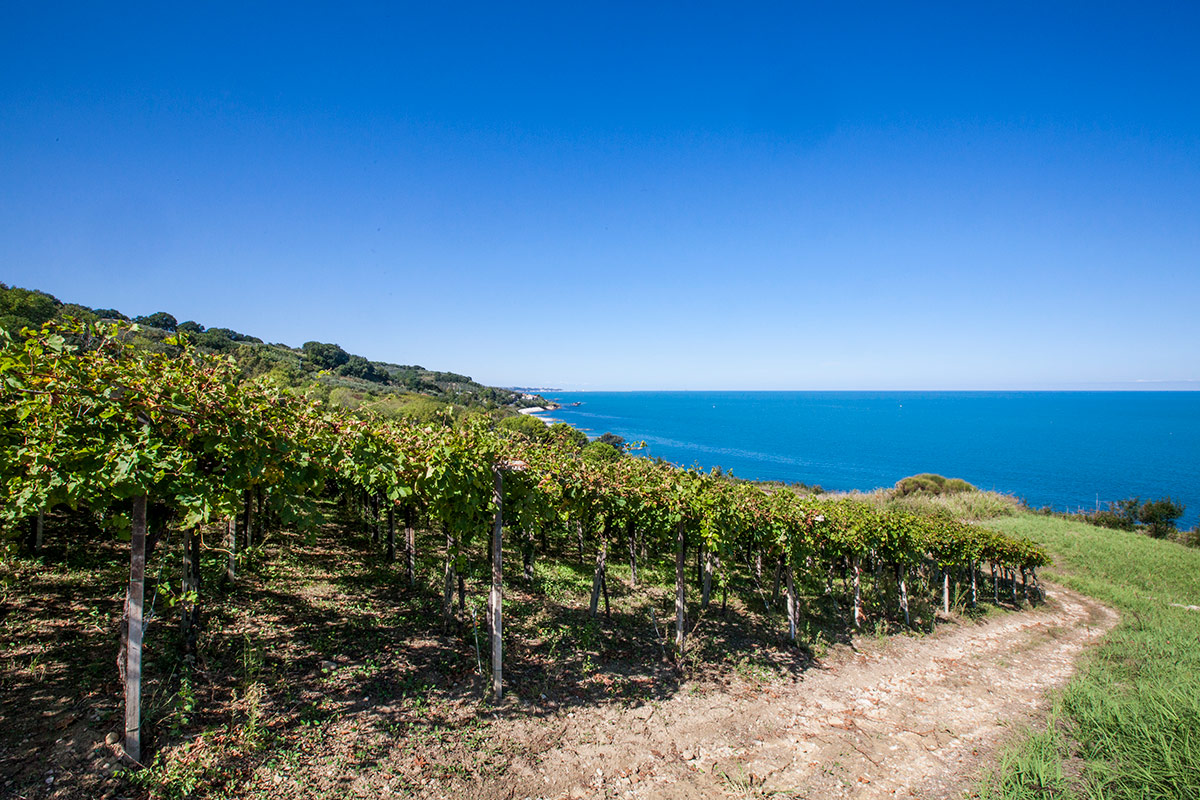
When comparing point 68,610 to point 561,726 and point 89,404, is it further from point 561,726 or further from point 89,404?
point 561,726

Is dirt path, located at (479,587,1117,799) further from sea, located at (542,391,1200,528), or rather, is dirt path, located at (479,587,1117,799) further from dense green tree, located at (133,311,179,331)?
dense green tree, located at (133,311,179,331)

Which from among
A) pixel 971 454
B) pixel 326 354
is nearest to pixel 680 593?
pixel 326 354

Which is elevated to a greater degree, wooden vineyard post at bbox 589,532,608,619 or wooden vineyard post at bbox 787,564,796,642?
wooden vineyard post at bbox 589,532,608,619

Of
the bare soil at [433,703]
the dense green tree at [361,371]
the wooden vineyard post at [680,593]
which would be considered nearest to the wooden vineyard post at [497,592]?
the bare soil at [433,703]

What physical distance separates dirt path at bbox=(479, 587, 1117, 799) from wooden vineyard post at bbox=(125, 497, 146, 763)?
2.96 meters

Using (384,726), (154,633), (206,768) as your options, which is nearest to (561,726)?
(384,726)

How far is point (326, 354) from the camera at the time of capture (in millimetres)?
85688

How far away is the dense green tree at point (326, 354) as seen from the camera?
258 ft

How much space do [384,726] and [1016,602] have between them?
2040 centimetres

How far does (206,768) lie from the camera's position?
12.9 feet

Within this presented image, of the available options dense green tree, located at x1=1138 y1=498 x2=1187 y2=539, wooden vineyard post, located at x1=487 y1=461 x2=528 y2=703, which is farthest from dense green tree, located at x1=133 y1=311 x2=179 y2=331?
dense green tree, located at x1=1138 y1=498 x2=1187 y2=539

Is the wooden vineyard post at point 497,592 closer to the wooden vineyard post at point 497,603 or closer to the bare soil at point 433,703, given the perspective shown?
the wooden vineyard post at point 497,603

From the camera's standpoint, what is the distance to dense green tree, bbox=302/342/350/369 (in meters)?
78.5

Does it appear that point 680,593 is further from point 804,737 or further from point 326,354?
point 326,354
